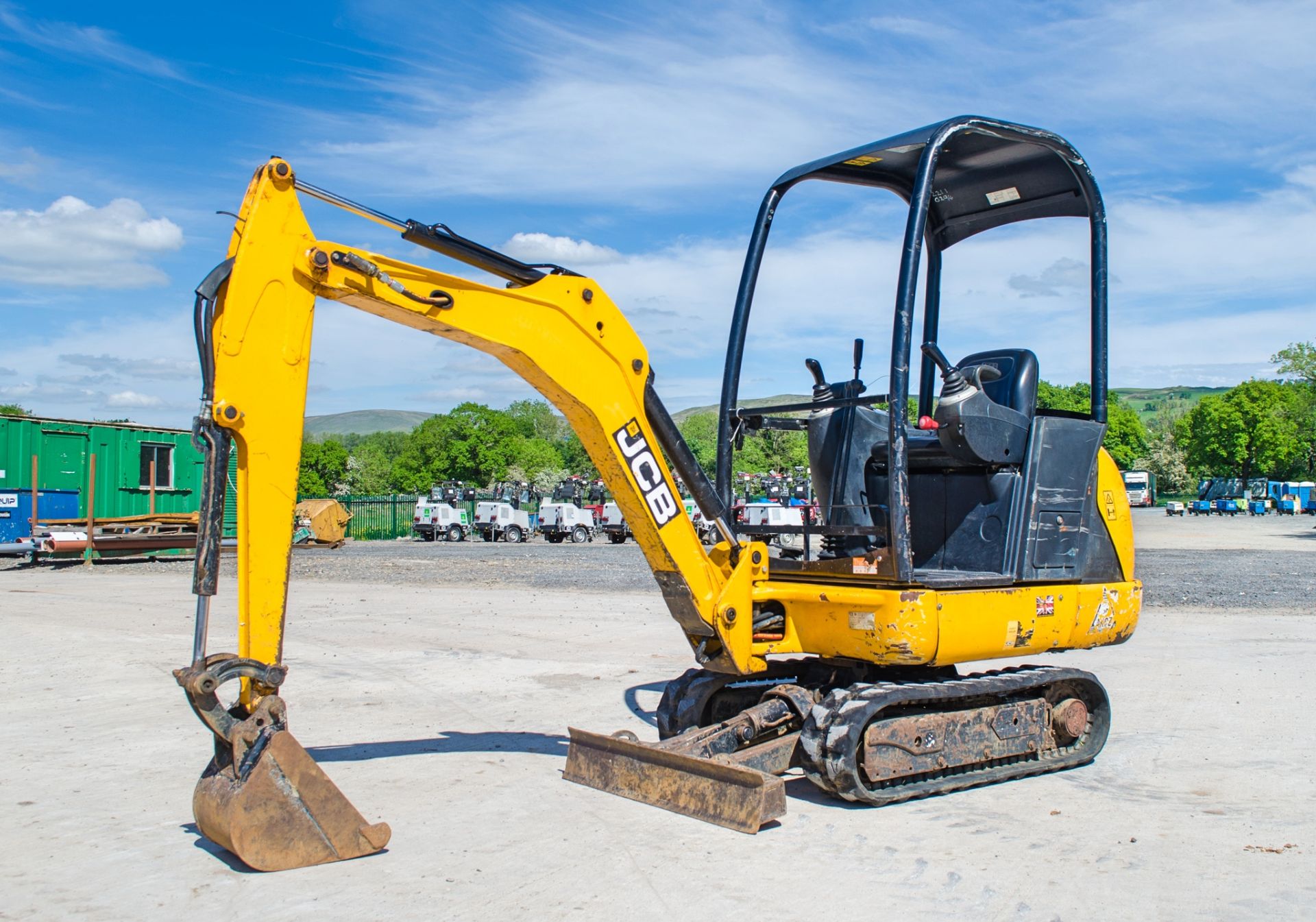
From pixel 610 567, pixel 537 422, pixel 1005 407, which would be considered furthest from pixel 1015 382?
pixel 537 422

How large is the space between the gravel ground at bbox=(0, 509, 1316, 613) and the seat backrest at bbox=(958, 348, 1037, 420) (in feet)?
37.0

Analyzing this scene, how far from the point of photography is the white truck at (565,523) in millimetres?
41469

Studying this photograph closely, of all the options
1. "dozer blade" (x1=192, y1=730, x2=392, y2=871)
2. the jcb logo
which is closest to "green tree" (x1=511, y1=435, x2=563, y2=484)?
the jcb logo

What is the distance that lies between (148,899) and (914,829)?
12.0ft

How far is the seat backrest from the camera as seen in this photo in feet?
23.9

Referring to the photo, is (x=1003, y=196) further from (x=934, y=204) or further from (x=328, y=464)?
(x=328, y=464)

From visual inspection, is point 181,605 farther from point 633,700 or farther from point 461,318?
point 461,318

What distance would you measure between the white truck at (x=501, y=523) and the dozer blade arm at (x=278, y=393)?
35327 mm

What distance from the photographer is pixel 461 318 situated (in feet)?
18.7

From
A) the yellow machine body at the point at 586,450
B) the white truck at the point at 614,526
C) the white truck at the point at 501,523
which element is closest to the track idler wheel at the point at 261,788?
the yellow machine body at the point at 586,450

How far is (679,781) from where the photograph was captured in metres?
6.14

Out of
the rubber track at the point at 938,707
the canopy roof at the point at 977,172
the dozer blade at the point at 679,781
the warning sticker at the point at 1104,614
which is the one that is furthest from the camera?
the warning sticker at the point at 1104,614

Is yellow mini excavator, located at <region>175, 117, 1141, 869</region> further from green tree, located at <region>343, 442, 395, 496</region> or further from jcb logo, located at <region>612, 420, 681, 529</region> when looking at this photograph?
green tree, located at <region>343, 442, 395, 496</region>

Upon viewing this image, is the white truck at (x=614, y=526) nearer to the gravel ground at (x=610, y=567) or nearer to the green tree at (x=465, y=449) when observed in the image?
the gravel ground at (x=610, y=567)
